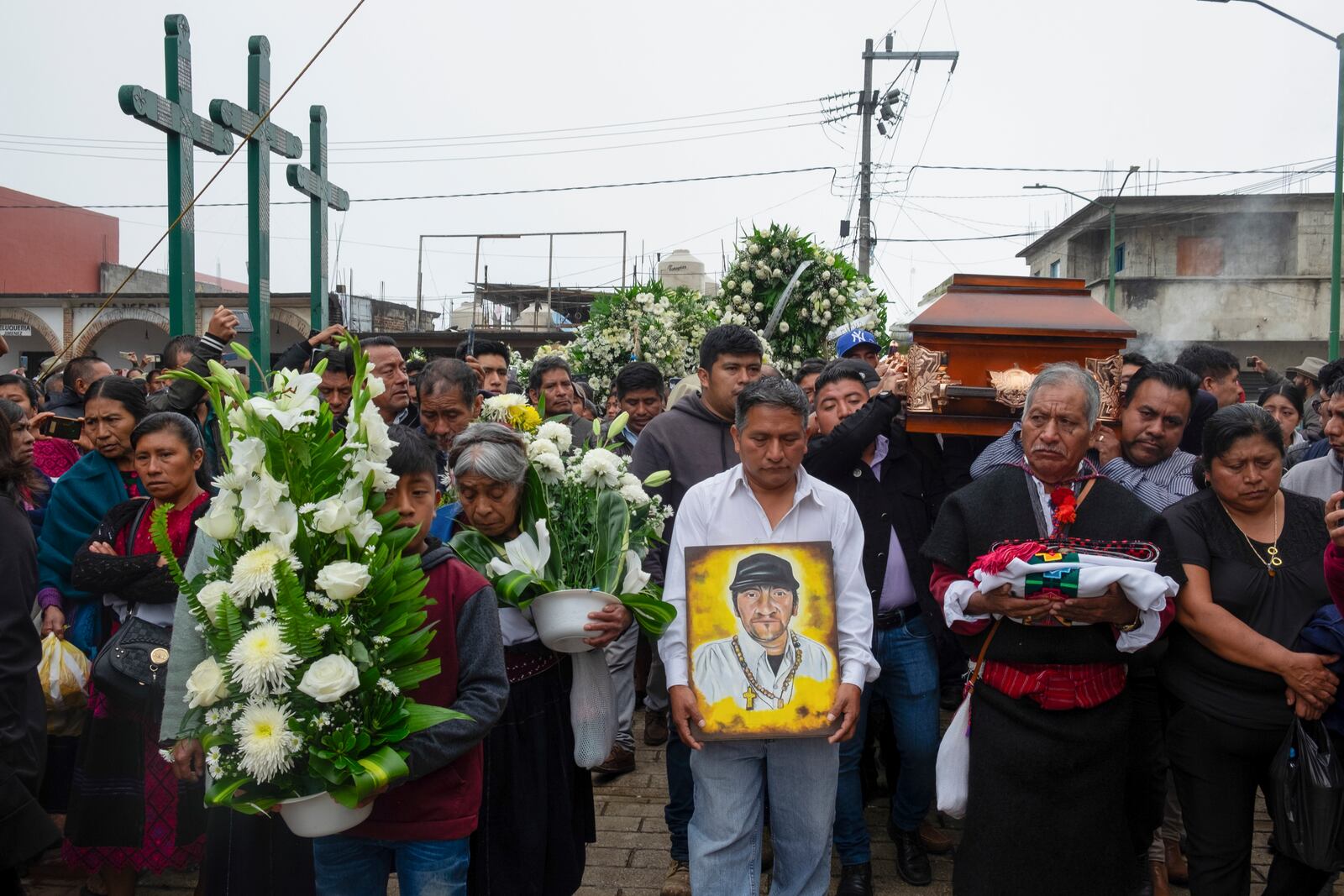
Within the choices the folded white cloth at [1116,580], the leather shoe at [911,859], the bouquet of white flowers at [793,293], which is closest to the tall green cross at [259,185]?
the bouquet of white flowers at [793,293]

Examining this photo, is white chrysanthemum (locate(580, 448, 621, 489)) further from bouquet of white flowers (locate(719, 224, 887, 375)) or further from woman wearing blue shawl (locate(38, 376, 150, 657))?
bouquet of white flowers (locate(719, 224, 887, 375))

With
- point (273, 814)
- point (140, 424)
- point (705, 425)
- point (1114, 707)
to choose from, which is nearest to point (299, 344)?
point (140, 424)

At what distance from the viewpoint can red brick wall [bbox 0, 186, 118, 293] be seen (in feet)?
94.6

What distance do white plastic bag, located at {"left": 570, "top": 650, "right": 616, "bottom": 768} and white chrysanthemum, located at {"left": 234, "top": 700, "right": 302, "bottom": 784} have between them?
111cm

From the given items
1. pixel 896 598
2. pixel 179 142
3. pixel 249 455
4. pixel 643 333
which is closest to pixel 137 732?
pixel 249 455

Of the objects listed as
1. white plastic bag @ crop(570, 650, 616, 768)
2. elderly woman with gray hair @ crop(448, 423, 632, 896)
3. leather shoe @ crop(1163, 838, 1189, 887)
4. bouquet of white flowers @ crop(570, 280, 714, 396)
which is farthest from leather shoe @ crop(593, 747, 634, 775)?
bouquet of white flowers @ crop(570, 280, 714, 396)

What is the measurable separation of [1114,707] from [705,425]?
1941 mm

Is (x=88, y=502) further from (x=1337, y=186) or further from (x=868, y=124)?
(x=868, y=124)

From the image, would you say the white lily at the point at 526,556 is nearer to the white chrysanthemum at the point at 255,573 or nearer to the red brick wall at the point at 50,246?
the white chrysanthemum at the point at 255,573

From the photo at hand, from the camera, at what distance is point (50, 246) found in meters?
30.5

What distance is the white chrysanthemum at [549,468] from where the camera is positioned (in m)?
3.37

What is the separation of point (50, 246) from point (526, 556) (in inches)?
1300

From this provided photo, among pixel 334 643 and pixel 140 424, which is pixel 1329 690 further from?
pixel 140 424

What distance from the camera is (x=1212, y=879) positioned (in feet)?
11.2
